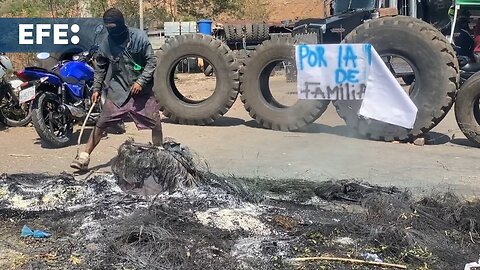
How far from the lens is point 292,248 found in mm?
4453

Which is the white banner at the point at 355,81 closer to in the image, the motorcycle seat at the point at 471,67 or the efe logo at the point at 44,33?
the motorcycle seat at the point at 471,67

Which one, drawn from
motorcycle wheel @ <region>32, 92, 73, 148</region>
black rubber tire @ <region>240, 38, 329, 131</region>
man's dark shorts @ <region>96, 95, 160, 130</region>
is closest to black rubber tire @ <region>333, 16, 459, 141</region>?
black rubber tire @ <region>240, 38, 329, 131</region>

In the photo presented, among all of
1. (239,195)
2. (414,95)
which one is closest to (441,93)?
(414,95)

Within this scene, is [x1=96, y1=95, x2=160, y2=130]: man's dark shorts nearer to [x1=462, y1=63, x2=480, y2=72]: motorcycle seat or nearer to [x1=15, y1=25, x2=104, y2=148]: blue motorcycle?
[x1=15, y1=25, x2=104, y2=148]: blue motorcycle

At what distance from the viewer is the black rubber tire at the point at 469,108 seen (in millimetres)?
8531

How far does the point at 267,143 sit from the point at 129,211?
3.94m

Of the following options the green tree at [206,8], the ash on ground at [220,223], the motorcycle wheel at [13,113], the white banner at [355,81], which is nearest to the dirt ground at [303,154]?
the motorcycle wheel at [13,113]

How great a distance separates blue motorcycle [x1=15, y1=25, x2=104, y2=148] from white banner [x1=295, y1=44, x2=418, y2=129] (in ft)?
10.5

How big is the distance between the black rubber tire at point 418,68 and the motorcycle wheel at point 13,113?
4871 mm

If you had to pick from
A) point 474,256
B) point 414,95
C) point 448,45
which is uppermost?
point 448,45

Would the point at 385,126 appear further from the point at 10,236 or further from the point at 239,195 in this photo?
the point at 10,236

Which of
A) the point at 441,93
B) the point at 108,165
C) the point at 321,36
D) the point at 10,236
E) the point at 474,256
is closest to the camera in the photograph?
the point at 474,256

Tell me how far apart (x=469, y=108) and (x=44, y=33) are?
340 inches

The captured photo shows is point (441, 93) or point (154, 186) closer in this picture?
point (154, 186)
